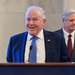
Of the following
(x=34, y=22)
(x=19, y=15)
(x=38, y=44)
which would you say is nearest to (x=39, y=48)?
(x=38, y=44)

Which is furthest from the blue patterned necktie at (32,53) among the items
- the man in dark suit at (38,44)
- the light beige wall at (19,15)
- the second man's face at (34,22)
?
the light beige wall at (19,15)

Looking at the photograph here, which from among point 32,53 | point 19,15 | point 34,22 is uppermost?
point 19,15


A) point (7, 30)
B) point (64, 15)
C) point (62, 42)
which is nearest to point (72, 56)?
point (62, 42)

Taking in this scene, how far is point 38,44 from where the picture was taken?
99.9 inches

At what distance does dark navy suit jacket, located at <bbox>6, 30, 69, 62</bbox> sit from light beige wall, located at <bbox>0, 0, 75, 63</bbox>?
1700 millimetres

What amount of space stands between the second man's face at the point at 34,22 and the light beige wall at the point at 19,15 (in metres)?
1.76

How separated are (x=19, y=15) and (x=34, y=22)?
1.82m

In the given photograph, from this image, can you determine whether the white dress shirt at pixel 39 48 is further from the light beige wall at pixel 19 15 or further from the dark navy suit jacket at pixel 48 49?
the light beige wall at pixel 19 15

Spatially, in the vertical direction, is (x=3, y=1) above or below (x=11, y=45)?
above

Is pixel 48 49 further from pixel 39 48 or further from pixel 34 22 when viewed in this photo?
pixel 34 22

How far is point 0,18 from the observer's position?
14.0ft

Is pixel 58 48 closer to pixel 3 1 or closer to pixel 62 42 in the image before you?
pixel 62 42

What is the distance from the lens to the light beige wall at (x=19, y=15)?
4.29 metres

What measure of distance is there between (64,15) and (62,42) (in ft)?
2.72
